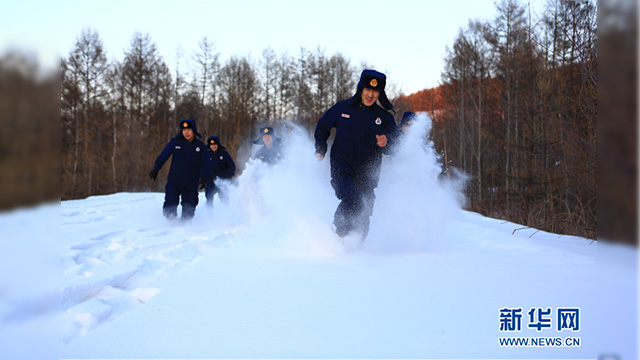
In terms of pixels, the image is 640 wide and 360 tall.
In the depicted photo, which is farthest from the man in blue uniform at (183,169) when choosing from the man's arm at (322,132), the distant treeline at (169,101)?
the distant treeline at (169,101)

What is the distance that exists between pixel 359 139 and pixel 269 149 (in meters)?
5.02

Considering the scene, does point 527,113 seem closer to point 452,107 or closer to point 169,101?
point 452,107

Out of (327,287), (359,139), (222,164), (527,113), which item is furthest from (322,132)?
(527,113)

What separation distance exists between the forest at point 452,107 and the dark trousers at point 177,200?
7.58 feet

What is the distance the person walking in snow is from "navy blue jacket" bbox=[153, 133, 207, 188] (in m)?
1.50

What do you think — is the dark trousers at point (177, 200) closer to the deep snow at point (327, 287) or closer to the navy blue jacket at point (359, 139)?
the deep snow at point (327, 287)

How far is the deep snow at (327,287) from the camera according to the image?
2.05 metres

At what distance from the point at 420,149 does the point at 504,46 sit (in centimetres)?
2170

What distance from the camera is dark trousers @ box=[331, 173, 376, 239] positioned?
4902mm

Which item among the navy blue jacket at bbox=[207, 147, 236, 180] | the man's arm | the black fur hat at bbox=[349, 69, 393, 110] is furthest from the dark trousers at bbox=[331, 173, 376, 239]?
the navy blue jacket at bbox=[207, 147, 236, 180]

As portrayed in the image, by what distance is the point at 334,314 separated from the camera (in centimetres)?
266

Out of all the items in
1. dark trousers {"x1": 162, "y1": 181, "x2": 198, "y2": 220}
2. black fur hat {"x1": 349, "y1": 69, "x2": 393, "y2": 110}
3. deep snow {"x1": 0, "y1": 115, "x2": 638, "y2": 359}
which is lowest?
deep snow {"x1": 0, "y1": 115, "x2": 638, "y2": 359}

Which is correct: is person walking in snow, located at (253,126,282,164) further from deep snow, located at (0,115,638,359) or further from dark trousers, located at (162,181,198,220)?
deep snow, located at (0,115,638,359)

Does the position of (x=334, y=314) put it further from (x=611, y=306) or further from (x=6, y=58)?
(x=6, y=58)
